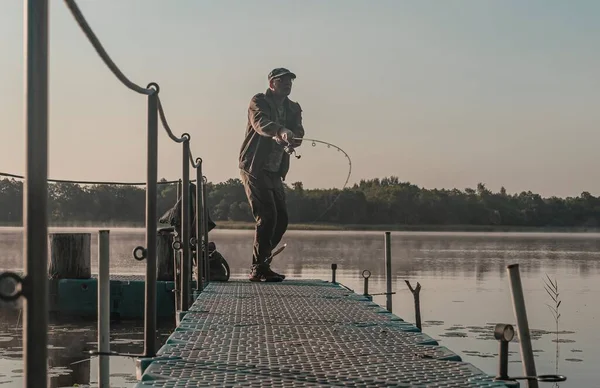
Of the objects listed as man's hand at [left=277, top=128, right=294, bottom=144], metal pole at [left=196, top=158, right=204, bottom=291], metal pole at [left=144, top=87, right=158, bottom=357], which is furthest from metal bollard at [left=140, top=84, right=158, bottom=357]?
man's hand at [left=277, top=128, right=294, bottom=144]

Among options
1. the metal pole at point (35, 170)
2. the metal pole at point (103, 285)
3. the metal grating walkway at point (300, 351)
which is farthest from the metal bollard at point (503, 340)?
the metal pole at point (35, 170)

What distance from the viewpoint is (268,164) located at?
10047 millimetres

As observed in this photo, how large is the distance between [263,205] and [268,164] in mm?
421

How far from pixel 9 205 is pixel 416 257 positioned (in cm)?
3419

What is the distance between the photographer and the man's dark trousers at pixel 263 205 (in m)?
10.1

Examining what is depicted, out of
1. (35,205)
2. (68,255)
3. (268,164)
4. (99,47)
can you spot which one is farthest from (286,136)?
(35,205)

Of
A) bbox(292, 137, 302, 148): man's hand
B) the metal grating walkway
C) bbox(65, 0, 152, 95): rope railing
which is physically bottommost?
the metal grating walkway

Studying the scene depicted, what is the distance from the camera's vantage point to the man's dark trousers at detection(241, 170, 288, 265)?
33.1ft

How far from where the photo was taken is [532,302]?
21.7 meters

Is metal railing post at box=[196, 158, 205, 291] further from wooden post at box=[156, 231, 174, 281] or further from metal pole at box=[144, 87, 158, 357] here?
metal pole at box=[144, 87, 158, 357]

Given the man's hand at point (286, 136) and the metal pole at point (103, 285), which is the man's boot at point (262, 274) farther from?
the metal pole at point (103, 285)

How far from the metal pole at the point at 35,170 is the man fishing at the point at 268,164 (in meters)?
7.39

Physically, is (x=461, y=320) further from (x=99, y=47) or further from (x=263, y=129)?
(x=99, y=47)

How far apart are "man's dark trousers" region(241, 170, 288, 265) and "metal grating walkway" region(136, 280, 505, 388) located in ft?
8.38
